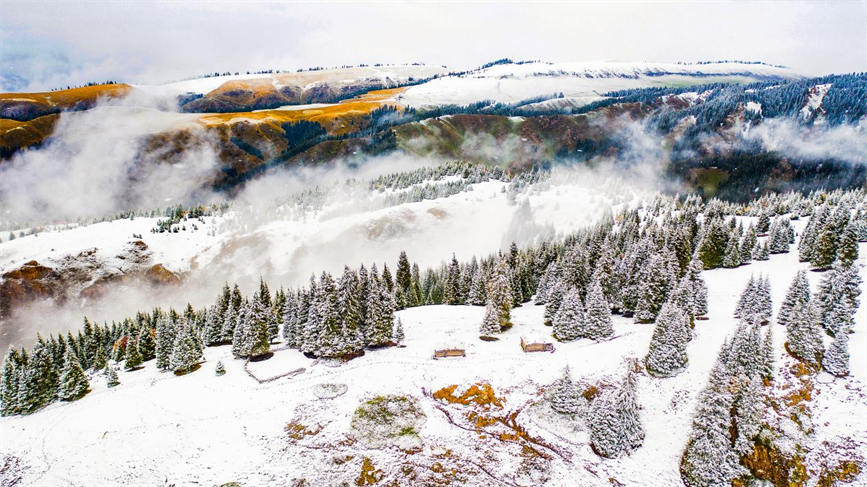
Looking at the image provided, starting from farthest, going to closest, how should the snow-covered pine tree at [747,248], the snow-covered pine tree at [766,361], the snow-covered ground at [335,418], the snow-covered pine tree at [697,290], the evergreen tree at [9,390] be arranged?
the snow-covered pine tree at [747,248] → the snow-covered pine tree at [697,290] → the evergreen tree at [9,390] → the snow-covered pine tree at [766,361] → the snow-covered ground at [335,418]

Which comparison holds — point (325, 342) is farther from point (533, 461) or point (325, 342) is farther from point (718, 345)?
point (718, 345)

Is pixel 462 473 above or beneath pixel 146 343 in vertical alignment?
above

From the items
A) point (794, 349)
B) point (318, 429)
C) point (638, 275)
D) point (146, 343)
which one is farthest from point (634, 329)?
point (146, 343)

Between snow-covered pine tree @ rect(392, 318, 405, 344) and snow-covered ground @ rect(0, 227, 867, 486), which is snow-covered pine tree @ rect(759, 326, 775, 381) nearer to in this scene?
snow-covered ground @ rect(0, 227, 867, 486)

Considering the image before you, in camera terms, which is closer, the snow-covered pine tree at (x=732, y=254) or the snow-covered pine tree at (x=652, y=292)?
the snow-covered pine tree at (x=652, y=292)

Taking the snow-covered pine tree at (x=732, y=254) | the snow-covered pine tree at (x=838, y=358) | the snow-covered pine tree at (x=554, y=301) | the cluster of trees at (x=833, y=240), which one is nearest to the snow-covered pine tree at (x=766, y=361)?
the snow-covered pine tree at (x=838, y=358)

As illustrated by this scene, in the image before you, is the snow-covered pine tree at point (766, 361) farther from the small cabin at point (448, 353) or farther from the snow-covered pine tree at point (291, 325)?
the snow-covered pine tree at point (291, 325)
